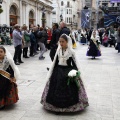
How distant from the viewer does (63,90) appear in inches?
181

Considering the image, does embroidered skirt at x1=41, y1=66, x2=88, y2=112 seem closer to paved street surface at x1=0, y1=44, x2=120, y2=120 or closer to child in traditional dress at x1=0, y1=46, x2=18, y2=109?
paved street surface at x1=0, y1=44, x2=120, y2=120

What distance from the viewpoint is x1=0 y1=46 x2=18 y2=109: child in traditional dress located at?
488cm

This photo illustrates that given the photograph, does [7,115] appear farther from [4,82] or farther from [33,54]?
[33,54]

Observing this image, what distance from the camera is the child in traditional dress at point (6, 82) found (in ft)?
16.0

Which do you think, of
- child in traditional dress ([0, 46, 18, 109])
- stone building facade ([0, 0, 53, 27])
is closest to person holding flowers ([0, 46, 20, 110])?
child in traditional dress ([0, 46, 18, 109])

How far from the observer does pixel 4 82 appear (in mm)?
4914

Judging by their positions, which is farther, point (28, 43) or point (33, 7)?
point (33, 7)

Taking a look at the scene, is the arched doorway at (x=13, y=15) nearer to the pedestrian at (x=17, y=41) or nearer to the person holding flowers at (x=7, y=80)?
the pedestrian at (x=17, y=41)

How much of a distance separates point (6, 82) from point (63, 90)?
116cm

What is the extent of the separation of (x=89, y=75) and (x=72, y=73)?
3.79 metres

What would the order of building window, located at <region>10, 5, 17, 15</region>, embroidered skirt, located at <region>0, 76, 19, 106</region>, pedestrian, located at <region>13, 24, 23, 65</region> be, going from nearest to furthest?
embroidered skirt, located at <region>0, 76, 19, 106</region> → pedestrian, located at <region>13, 24, 23, 65</region> → building window, located at <region>10, 5, 17, 15</region>

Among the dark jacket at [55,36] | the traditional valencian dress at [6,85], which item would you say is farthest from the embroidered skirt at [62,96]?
the dark jacket at [55,36]

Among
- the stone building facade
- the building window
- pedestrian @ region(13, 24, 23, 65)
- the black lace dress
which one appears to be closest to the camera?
the black lace dress

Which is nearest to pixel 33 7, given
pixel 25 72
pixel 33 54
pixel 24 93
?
pixel 33 54
